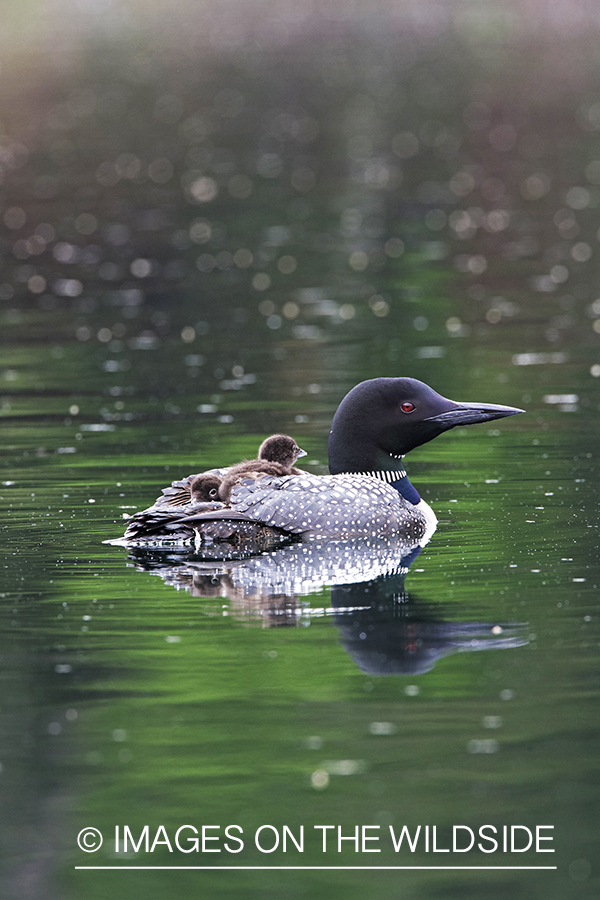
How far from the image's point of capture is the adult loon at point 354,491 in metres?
8.07

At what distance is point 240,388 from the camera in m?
12.8

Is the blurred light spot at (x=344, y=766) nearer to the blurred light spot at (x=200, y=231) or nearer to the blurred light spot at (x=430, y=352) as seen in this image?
the blurred light spot at (x=430, y=352)

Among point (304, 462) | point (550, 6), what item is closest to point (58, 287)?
point (304, 462)

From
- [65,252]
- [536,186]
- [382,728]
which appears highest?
[536,186]

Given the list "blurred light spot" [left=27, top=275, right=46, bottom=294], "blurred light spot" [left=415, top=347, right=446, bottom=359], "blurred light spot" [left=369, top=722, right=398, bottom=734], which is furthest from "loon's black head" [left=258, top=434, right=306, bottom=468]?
"blurred light spot" [left=27, top=275, right=46, bottom=294]

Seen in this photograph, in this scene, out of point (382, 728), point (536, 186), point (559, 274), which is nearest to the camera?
point (382, 728)

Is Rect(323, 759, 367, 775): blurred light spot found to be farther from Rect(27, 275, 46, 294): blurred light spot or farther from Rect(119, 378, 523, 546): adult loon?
Rect(27, 275, 46, 294): blurred light spot

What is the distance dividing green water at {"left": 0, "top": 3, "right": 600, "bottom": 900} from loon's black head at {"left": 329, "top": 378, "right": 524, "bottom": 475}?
0.47m

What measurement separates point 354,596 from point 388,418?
5.27 feet

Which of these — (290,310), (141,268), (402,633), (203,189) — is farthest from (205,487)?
(203,189)

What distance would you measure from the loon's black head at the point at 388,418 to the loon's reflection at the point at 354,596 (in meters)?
0.63

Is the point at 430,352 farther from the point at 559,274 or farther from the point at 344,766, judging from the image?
the point at 344,766

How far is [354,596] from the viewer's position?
7.38 m

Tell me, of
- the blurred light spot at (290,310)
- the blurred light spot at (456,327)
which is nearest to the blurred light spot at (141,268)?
the blurred light spot at (290,310)
